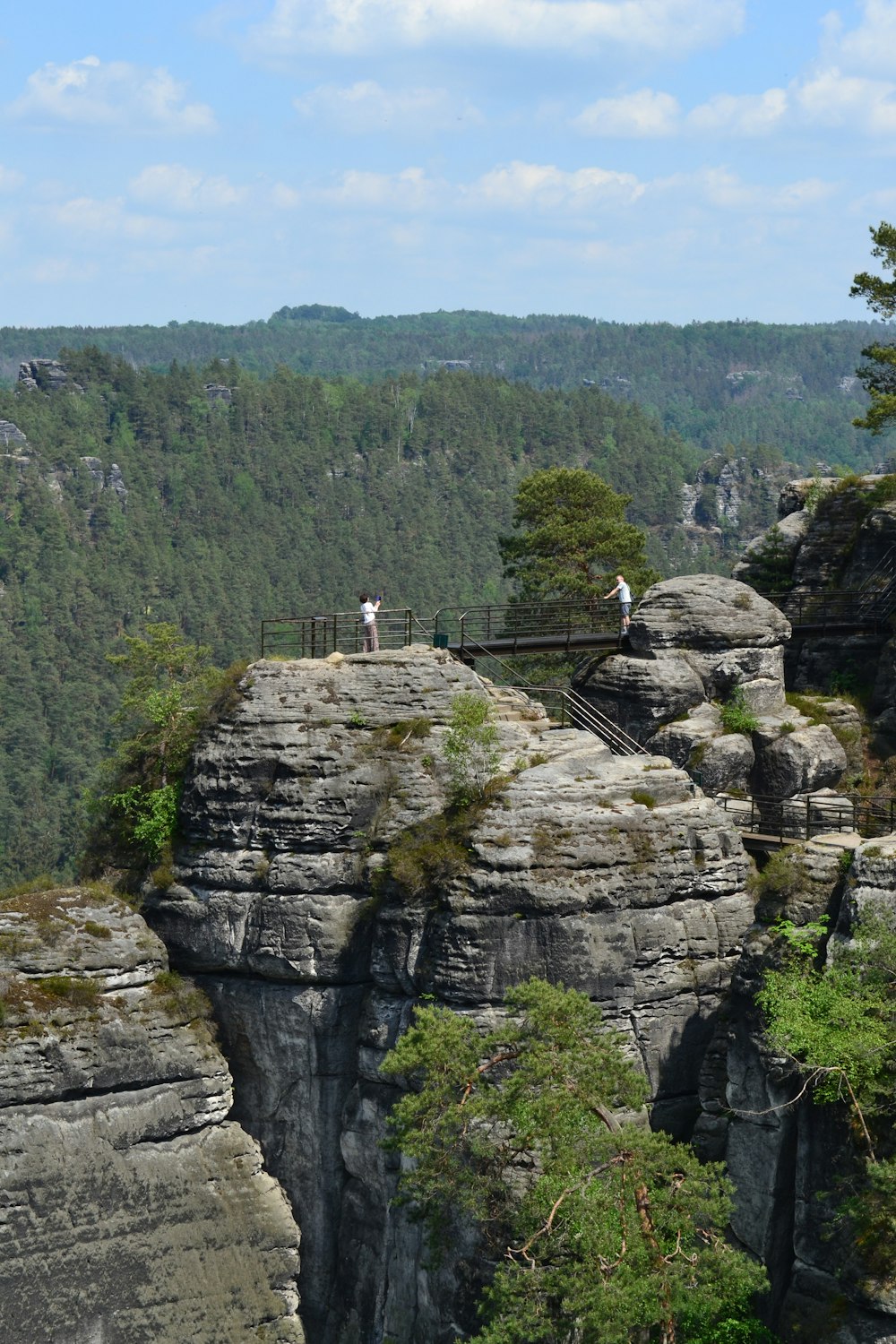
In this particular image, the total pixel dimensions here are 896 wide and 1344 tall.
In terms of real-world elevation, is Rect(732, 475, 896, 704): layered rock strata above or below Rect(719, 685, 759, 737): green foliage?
above

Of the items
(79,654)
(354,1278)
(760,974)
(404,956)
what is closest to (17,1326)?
(354,1278)

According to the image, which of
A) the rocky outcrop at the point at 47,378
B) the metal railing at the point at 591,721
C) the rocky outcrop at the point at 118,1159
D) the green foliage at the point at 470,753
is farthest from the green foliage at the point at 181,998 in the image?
the rocky outcrop at the point at 47,378

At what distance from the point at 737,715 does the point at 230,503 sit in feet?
426

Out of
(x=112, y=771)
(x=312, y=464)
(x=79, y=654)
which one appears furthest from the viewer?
(x=312, y=464)

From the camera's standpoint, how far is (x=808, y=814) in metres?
29.8

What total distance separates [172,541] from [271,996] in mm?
129981

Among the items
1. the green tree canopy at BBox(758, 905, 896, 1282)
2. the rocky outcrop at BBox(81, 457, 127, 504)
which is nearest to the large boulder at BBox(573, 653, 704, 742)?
the green tree canopy at BBox(758, 905, 896, 1282)

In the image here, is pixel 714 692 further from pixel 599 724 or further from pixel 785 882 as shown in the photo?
pixel 785 882

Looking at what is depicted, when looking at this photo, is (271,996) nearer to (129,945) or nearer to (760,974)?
(129,945)

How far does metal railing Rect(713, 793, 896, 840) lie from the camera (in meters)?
29.8

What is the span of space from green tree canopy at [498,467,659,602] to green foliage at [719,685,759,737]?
39.8ft

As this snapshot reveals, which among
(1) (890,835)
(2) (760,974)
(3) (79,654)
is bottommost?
(3) (79,654)

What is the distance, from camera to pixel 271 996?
30.5 metres

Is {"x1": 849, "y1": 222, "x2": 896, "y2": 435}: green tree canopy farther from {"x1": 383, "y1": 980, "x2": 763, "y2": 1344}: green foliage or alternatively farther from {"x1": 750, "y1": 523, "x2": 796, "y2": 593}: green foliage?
{"x1": 383, "y1": 980, "x2": 763, "y2": 1344}: green foliage
